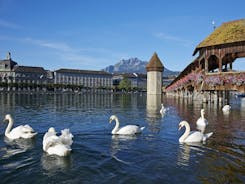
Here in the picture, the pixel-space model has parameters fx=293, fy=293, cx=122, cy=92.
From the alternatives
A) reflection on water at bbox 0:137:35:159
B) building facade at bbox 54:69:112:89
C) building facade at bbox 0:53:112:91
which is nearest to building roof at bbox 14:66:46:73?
building facade at bbox 0:53:112:91

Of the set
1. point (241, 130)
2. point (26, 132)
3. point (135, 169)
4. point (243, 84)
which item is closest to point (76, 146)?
point (26, 132)

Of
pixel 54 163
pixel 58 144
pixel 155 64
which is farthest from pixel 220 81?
pixel 155 64

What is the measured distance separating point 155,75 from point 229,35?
49.0 metres

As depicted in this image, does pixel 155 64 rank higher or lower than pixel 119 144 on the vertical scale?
higher

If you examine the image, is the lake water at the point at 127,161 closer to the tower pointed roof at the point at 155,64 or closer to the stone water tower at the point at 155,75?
the stone water tower at the point at 155,75

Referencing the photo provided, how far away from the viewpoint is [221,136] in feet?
44.9

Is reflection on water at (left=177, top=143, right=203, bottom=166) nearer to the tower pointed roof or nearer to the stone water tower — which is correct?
the stone water tower

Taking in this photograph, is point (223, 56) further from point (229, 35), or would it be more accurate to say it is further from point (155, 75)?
point (155, 75)

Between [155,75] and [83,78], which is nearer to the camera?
[155,75]

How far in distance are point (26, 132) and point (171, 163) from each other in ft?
20.7

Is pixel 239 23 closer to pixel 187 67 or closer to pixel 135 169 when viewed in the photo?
pixel 187 67

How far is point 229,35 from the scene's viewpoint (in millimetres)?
33344

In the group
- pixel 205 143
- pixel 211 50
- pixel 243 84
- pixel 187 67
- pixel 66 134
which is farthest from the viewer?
pixel 187 67

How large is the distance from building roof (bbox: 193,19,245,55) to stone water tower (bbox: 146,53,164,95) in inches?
1728
